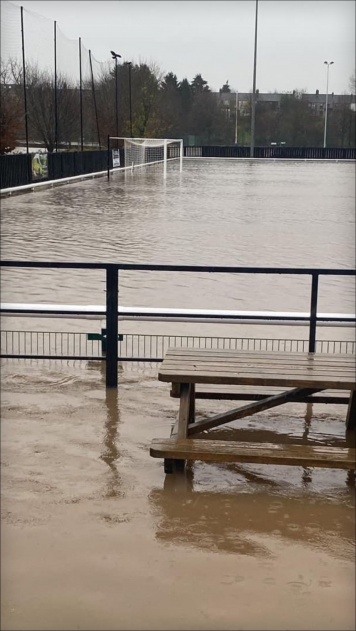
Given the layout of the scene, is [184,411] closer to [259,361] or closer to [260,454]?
[260,454]

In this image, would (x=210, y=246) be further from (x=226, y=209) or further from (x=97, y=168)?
(x=97, y=168)

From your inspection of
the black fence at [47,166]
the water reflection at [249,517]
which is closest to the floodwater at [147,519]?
the water reflection at [249,517]

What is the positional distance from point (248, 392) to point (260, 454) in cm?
89

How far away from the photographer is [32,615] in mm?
1949

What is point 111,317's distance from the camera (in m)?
3.97

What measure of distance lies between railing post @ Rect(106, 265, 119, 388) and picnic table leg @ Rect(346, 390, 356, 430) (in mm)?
1134

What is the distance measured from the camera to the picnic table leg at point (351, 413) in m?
3.34

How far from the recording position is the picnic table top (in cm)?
308

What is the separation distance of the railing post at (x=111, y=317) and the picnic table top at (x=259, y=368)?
1.60 feet

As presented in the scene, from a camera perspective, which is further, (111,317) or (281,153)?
(281,153)

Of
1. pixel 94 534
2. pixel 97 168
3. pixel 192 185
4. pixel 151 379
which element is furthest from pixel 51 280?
pixel 97 168

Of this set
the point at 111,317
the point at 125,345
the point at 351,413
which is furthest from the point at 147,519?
the point at 125,345

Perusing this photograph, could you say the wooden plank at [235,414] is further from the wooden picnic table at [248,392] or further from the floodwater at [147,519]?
the floodwater at [147,519]

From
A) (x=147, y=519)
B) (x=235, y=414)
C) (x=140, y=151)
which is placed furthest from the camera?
(x=140, y=151)
